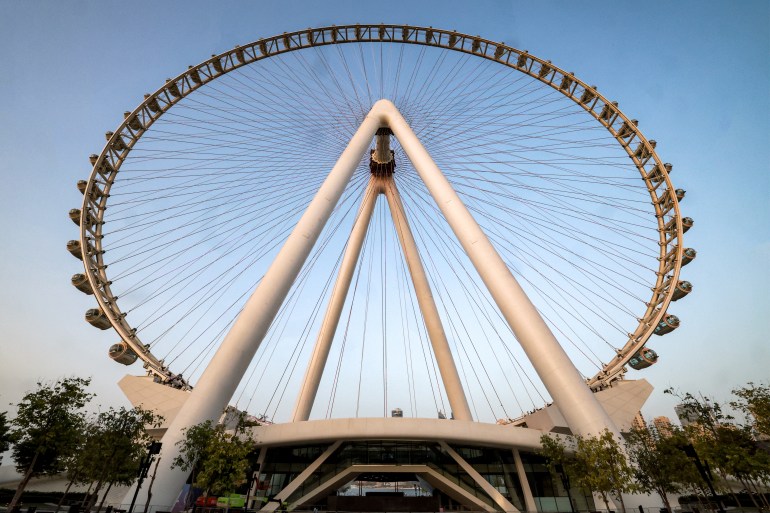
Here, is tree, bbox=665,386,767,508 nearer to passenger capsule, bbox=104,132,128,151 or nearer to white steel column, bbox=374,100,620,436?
white steel column, bbox=374,100,620,436

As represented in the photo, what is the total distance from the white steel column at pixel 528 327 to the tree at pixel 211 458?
1425 centimetres

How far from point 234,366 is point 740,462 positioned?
27664 mm

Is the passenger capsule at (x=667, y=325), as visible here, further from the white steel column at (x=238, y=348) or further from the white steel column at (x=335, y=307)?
the white steel column at (x=238, y=348)

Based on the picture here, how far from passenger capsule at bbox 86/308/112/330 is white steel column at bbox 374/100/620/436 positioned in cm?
2419

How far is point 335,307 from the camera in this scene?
31250mm

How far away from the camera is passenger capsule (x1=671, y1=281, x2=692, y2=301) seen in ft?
95.5

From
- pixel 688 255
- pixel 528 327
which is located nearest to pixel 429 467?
pixel 528 327

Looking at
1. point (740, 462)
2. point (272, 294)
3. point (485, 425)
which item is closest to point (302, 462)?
point (485, 425)

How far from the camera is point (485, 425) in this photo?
2447 centimetres

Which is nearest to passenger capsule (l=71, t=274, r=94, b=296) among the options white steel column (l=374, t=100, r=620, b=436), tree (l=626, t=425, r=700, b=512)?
white steel column (l=374, t=100, r=620, b=436)

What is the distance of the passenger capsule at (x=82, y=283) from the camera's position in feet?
89.4

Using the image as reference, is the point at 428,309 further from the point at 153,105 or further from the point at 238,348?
the point at 153,105

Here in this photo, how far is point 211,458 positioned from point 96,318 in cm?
1609

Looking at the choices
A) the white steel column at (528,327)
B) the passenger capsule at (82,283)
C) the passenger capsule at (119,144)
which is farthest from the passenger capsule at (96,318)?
the white steel column at (528,327)
